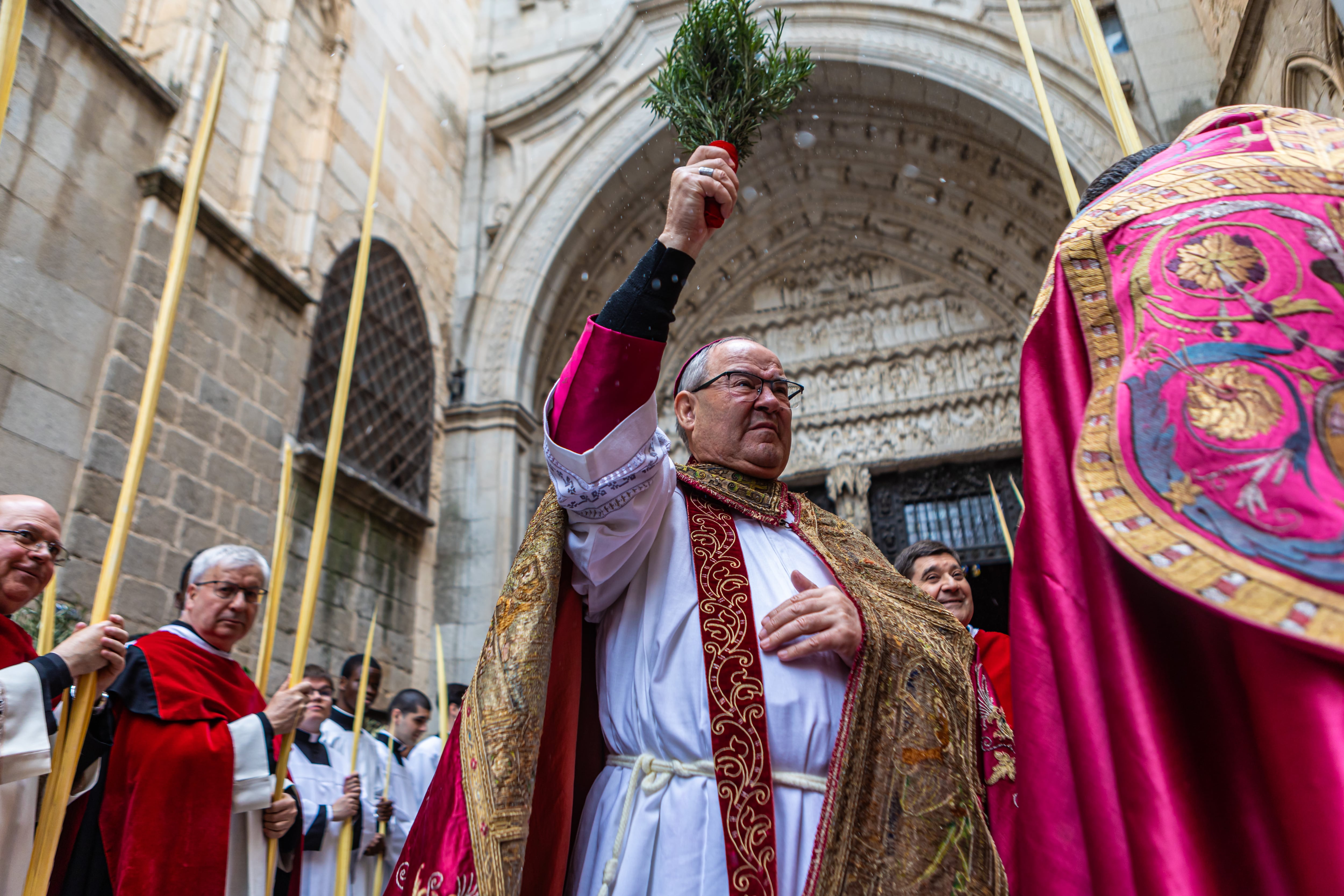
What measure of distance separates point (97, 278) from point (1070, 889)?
206 inches

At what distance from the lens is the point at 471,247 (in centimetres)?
830

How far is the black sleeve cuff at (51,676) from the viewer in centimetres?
180

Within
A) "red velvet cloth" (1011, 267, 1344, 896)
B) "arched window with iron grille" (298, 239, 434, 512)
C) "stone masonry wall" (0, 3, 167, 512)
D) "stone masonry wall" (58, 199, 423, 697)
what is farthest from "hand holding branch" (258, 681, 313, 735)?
"arched window with iron grille" (298, 239, 434, 512)

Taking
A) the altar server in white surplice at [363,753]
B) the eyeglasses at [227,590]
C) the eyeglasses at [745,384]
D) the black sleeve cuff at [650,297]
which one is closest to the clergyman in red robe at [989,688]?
the eyeglasses at [745,384]

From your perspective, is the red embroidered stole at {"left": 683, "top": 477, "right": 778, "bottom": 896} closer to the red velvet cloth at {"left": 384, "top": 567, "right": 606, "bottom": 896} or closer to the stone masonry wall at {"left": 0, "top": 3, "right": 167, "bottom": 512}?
the red velvet cloth at {"left": 384, "top": 567, "right": 606, "bottom": 896}

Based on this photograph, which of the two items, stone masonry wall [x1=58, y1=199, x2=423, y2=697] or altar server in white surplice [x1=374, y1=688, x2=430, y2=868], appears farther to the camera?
stone masonry wall [x1=58, y1=199, x2=423, y2=697]

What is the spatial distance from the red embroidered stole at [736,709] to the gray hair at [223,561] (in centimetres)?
186

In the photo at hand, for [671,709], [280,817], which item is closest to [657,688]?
[671,709]

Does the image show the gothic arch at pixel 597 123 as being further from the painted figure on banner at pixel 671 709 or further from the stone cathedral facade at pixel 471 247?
the painted figure on banner at pixel 671 709

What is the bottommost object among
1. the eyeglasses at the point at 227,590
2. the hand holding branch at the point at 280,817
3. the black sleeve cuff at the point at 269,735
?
the hand holding branch at the point at 280,817

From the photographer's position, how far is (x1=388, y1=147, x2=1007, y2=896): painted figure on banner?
121 centimetres

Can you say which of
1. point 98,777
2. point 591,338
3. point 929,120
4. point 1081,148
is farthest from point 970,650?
point 929,120

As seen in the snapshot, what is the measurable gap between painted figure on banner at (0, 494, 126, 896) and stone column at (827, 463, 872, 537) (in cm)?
643

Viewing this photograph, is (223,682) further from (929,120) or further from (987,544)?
(929,120)
